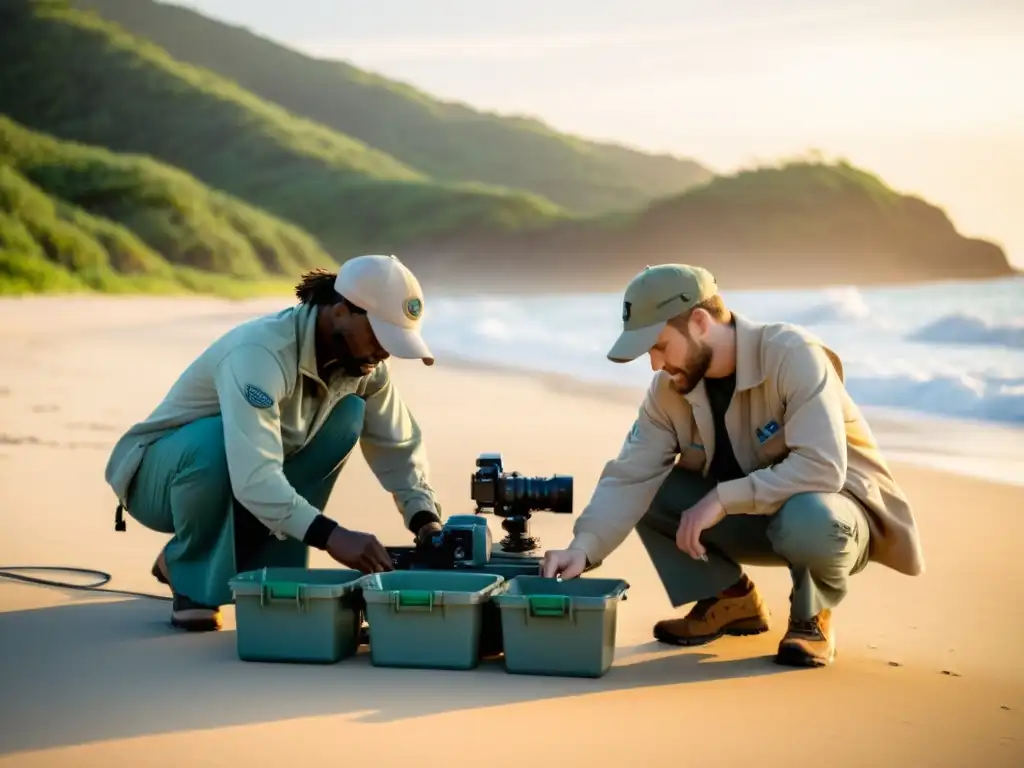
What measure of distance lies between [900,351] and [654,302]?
13580 millimetres

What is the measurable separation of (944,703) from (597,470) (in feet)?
13.3

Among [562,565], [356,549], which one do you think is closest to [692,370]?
[562,565]

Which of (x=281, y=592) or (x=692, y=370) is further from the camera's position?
(x=692, y=370)

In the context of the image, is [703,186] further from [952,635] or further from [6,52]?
[952,635]

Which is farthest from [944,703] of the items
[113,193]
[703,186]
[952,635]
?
[703,186]

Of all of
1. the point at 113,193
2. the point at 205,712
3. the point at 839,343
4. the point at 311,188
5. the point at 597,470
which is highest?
the point at 311,188

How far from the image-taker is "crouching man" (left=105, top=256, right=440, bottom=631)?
423cm

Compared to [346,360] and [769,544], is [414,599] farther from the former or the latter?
[769,544]

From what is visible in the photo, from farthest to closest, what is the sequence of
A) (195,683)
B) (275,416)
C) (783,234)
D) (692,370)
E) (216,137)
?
(216,137), (783,234), (275,416), (692,370), (195,683)

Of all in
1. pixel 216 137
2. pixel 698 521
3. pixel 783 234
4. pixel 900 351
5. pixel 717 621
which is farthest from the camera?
pixel 216 137

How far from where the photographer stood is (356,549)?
4.14 m

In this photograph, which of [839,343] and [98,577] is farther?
[839,343]

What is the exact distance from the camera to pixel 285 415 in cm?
449

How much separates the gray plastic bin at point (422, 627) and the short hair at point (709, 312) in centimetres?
86
